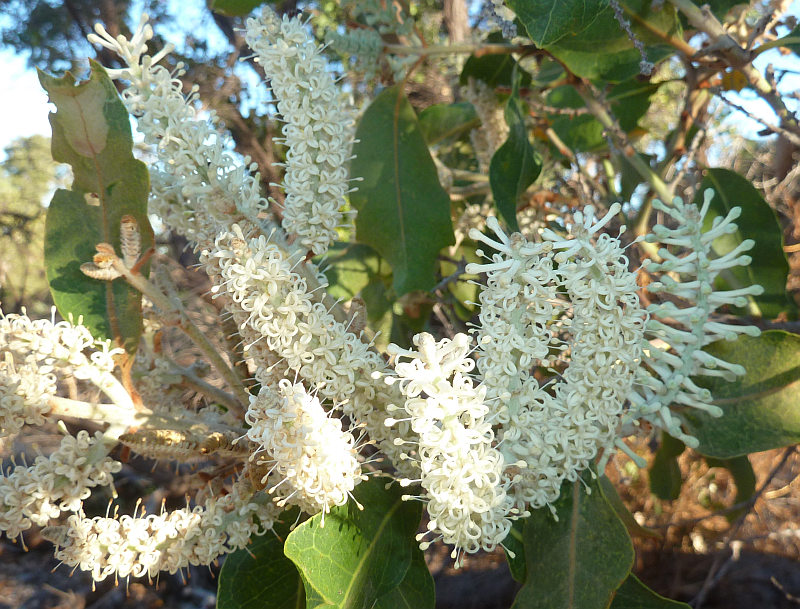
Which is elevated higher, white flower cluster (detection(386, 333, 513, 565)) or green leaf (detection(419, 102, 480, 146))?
green leaf (detection(419, 102, 480, 146))

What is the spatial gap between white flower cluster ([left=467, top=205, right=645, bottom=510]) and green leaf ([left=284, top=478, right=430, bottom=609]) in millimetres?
211

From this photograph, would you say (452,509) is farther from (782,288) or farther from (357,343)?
(782,288)

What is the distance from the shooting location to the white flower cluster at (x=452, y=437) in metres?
0.60

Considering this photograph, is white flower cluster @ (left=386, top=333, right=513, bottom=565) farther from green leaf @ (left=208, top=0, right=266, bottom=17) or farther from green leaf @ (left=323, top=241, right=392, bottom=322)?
green leaf @ (left=208, top=0, right=266, bottom=17)

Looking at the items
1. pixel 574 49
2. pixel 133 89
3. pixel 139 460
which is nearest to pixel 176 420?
pixel 133 89

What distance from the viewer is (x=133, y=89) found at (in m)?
0.82

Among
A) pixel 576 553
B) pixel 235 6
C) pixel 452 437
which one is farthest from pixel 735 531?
pixel 235 6

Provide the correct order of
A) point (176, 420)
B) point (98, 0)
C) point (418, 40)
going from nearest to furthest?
point (176, 420), point (418, 40), point (98, 0)

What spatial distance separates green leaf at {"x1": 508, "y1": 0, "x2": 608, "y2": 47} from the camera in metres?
0.87

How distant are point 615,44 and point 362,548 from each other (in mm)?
968

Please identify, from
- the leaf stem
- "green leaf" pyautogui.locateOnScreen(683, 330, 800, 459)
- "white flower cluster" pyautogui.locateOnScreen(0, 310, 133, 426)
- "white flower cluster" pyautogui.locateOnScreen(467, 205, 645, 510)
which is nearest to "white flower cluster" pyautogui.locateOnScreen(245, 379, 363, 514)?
"white flower cluster" pyautogui.locateOnScreen(467, 205, 645, 510)

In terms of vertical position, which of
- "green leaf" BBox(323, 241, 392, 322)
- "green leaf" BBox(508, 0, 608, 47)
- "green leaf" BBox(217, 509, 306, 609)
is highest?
"green leaf" BBox(508, 0, 608, 47)

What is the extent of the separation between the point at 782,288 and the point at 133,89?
1178 mm

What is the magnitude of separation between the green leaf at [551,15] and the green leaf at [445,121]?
787mm
